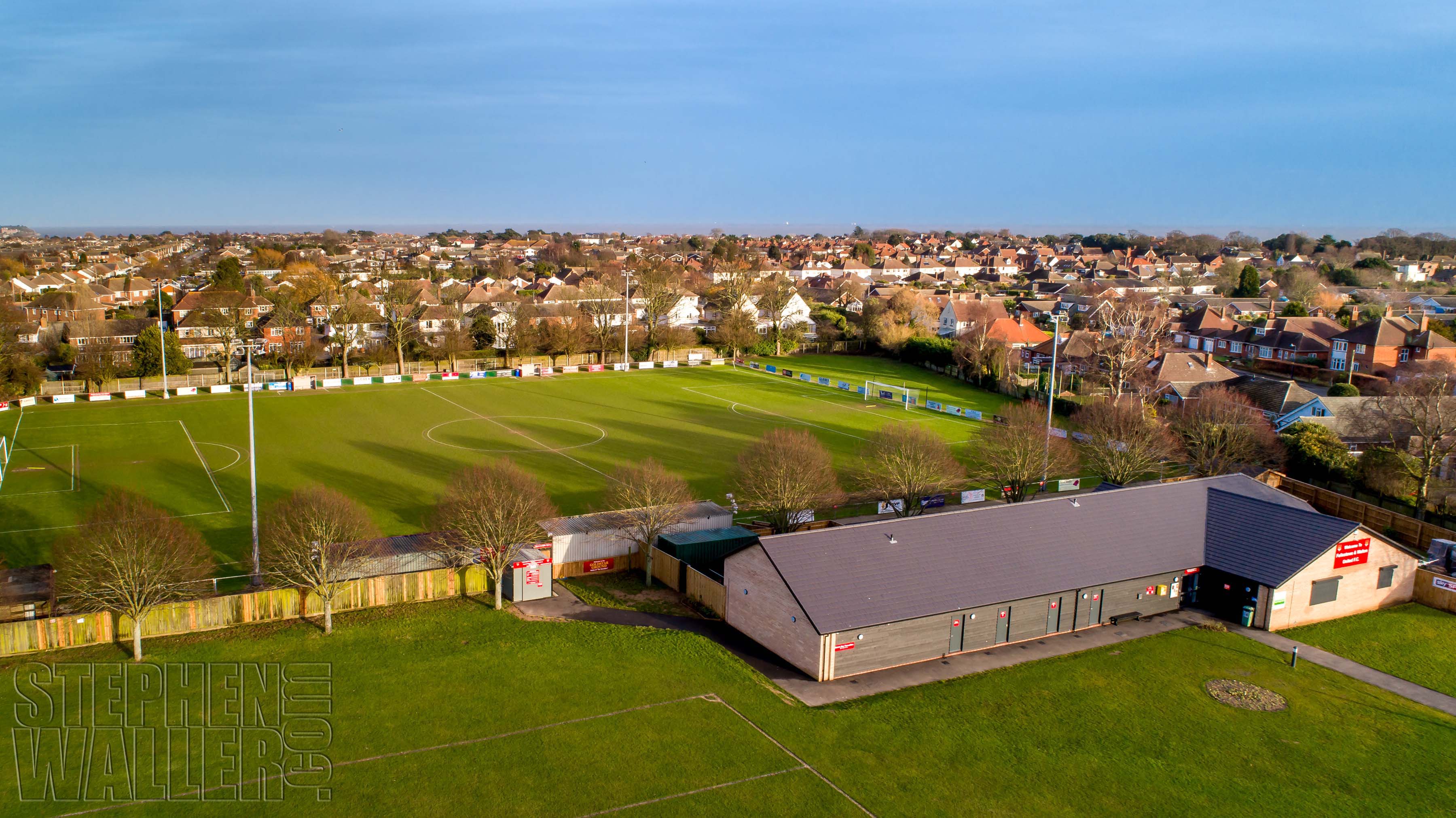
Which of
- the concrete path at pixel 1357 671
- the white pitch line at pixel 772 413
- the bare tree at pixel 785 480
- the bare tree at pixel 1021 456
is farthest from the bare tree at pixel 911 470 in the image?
the white pitch line at pixel 772 413

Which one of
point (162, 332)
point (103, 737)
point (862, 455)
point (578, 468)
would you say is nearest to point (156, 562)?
point (103, 737)

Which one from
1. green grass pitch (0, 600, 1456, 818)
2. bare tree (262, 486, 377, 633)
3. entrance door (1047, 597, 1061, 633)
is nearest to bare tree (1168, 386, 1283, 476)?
green grass pitch (0, 600, 1456, 818)

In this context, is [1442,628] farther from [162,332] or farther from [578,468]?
[162,332]

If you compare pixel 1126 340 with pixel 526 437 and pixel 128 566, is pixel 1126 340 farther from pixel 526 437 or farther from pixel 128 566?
pixel 128 566

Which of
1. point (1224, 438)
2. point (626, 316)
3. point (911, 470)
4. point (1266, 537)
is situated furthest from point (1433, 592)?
point (626, 316)

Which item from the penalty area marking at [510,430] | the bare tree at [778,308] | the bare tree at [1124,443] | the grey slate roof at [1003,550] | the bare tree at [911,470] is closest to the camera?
the grey slate roof at [1003,550]

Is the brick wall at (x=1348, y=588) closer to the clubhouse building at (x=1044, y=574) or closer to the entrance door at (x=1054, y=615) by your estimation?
the clubhouse building at (x=1044, y=574)
